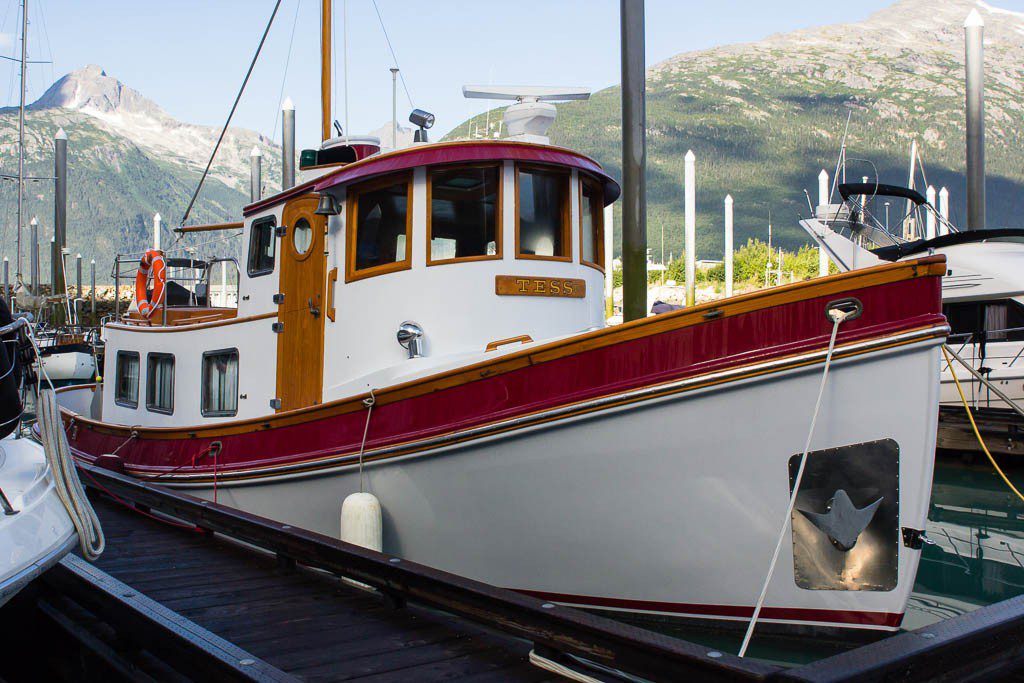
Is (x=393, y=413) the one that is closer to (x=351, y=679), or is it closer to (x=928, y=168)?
(x=351, y=679)

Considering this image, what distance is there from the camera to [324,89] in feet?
31.0

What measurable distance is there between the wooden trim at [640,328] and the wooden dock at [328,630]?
38.2 inches

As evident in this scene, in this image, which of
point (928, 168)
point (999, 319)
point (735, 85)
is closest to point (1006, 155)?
point (928, 168)

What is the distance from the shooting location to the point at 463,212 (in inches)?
245

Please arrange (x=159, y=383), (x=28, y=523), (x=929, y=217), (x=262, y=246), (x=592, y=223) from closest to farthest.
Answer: (x=28, y=523) < (x=592, y=223) < (x=262, y=246) < (x=159, y=383) < (x=929, y=217)

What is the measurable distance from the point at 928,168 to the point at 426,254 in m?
141

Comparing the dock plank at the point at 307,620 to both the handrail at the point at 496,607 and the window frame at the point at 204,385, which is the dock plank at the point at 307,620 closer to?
the handrail at the point at 496,607

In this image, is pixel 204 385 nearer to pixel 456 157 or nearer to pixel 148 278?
pixel 148 278

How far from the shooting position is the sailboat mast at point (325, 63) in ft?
30.9

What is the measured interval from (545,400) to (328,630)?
5.26 feet

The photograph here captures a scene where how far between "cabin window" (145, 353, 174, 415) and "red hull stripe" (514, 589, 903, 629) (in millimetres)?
4906

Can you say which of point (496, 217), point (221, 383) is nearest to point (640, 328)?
point (496, 217)

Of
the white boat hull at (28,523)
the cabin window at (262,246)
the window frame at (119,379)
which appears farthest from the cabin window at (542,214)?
the window frame at (119,379)

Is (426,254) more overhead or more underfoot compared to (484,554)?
more overhead
